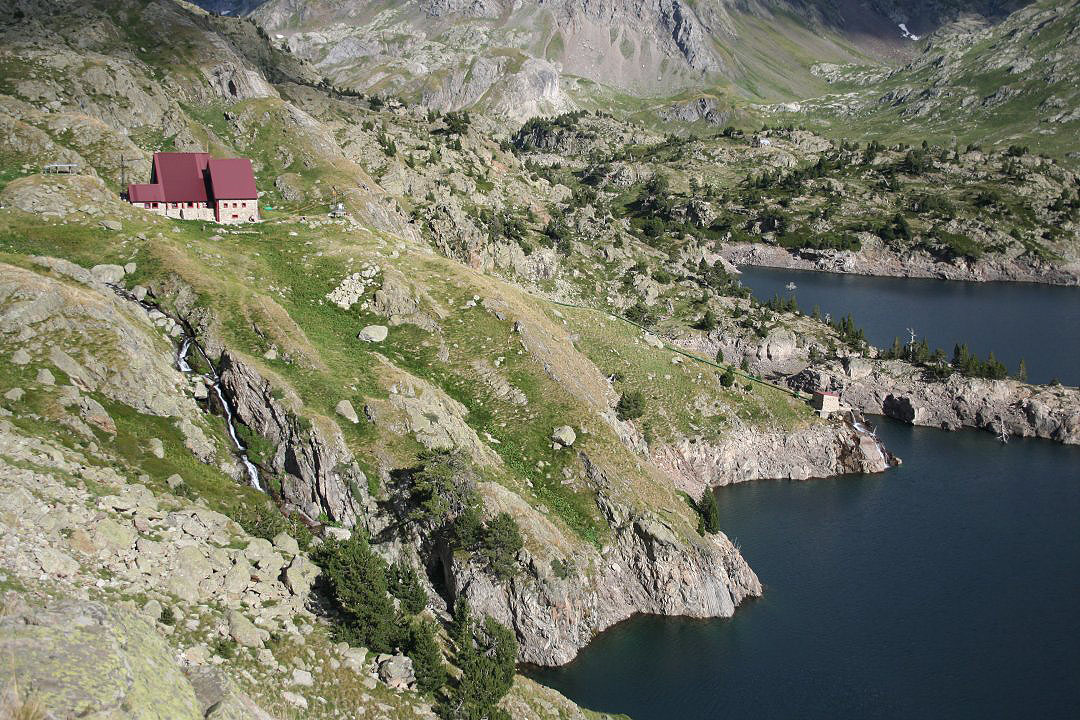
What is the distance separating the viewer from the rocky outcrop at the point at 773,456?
102 metres

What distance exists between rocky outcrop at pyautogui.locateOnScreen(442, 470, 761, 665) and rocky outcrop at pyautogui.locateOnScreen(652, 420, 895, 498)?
2177cm

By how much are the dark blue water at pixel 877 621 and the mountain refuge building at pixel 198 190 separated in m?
71.0

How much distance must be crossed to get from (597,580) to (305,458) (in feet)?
94.9

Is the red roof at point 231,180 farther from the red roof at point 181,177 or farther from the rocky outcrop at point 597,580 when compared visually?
the rocky outcrop at point 597,580

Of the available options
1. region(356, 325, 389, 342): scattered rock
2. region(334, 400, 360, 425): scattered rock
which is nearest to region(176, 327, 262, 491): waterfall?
region(334, 400, 360, 425): scattered rock

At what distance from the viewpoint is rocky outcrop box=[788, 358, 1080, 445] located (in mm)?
130250

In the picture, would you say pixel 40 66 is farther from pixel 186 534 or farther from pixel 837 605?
pixel 837 605

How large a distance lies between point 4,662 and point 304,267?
6843 centimetres

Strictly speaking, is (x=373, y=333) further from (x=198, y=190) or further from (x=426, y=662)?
(x=426, y=662)

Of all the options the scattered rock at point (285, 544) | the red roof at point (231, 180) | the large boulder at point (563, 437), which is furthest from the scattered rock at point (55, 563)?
the red roof at point (231, 180)

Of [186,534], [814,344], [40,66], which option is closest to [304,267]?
[186,534]

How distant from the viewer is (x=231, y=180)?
98.9 metres

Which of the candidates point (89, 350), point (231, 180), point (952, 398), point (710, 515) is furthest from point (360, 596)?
point (952, 398)

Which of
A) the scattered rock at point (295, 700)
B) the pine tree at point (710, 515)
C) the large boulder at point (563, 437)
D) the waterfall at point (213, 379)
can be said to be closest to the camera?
the scattered rock at point (295, 700)
